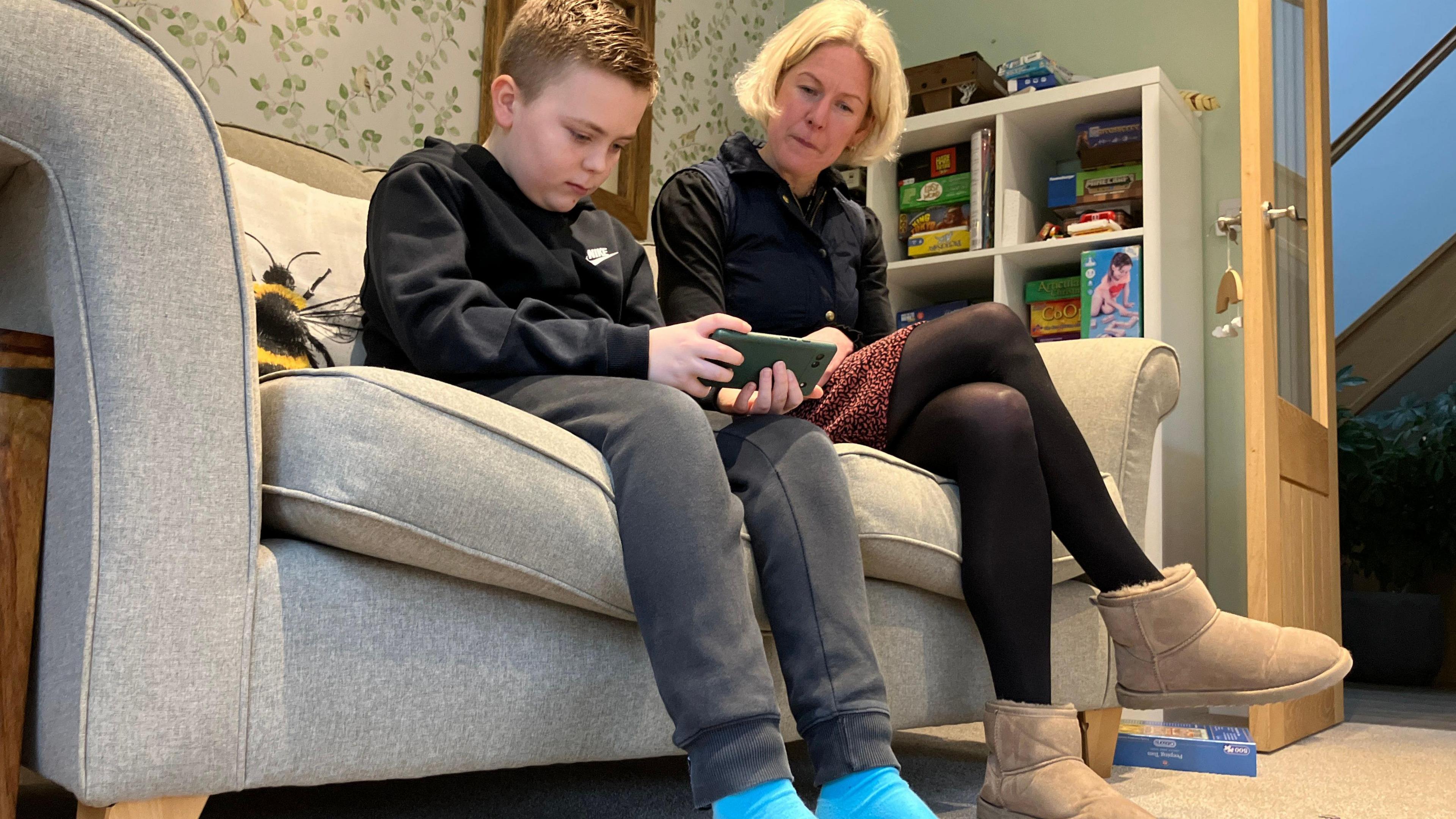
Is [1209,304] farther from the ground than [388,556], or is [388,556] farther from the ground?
[1209,304]

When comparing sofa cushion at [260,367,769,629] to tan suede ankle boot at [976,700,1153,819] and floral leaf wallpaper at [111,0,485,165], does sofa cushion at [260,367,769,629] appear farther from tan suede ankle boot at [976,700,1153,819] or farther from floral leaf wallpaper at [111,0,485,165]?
floral leaf wallpaper at [111,0,485,165]

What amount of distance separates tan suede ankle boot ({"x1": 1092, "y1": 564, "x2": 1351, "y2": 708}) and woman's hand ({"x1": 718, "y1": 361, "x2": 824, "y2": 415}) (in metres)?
0.44

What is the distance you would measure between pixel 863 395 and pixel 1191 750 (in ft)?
2.33

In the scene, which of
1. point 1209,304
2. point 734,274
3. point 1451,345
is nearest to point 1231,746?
point 734,274

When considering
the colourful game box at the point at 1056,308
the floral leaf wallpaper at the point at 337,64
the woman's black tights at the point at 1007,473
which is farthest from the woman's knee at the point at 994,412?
the colourful game box at the point at 1056,308

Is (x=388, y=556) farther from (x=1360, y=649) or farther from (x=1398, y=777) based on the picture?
(x=1360, y=649)

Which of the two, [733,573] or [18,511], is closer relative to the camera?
[18,511]

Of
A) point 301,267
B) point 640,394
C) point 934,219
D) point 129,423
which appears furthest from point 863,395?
point 934,219

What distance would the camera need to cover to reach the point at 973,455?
1.16m

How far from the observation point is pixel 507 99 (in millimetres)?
1180

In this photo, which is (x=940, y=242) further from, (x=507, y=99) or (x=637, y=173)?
(x=507, y=99)

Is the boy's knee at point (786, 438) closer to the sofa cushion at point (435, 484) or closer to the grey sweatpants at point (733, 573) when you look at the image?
the grey sweatpants at point (733, 573)

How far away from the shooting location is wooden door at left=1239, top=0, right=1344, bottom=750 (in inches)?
73.6

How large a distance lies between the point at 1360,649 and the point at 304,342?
2.88 metres
